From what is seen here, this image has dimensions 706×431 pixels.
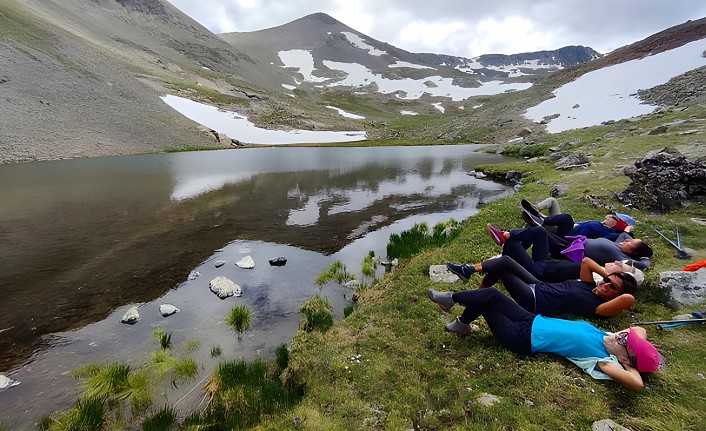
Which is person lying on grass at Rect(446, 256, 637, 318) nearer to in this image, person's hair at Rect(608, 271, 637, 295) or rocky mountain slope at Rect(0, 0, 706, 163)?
person's hair at Rect(608, 271, 637, 295)

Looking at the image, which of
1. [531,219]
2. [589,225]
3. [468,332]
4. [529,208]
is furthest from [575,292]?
[529,208]

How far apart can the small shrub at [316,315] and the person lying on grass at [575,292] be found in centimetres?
452

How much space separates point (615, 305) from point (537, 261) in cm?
255

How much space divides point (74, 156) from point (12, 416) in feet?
181

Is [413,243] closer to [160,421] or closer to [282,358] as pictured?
[282,358]

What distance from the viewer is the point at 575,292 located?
23.0 ft

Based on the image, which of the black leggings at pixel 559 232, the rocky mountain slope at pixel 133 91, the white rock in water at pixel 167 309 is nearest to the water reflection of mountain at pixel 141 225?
the white rock in water at pixel 167 309

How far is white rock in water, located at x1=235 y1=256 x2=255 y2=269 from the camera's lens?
44.5 feet

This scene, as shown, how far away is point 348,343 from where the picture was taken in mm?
7461

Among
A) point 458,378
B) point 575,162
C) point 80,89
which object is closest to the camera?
point 458,378

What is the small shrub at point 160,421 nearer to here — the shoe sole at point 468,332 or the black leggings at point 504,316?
the shoe sole at point 468,332

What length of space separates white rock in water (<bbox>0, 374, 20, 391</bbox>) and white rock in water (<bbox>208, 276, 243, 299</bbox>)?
494 centimetres

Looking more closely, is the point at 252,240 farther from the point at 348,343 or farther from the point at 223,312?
the point at 348,343

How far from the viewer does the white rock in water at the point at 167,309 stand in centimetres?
1007
